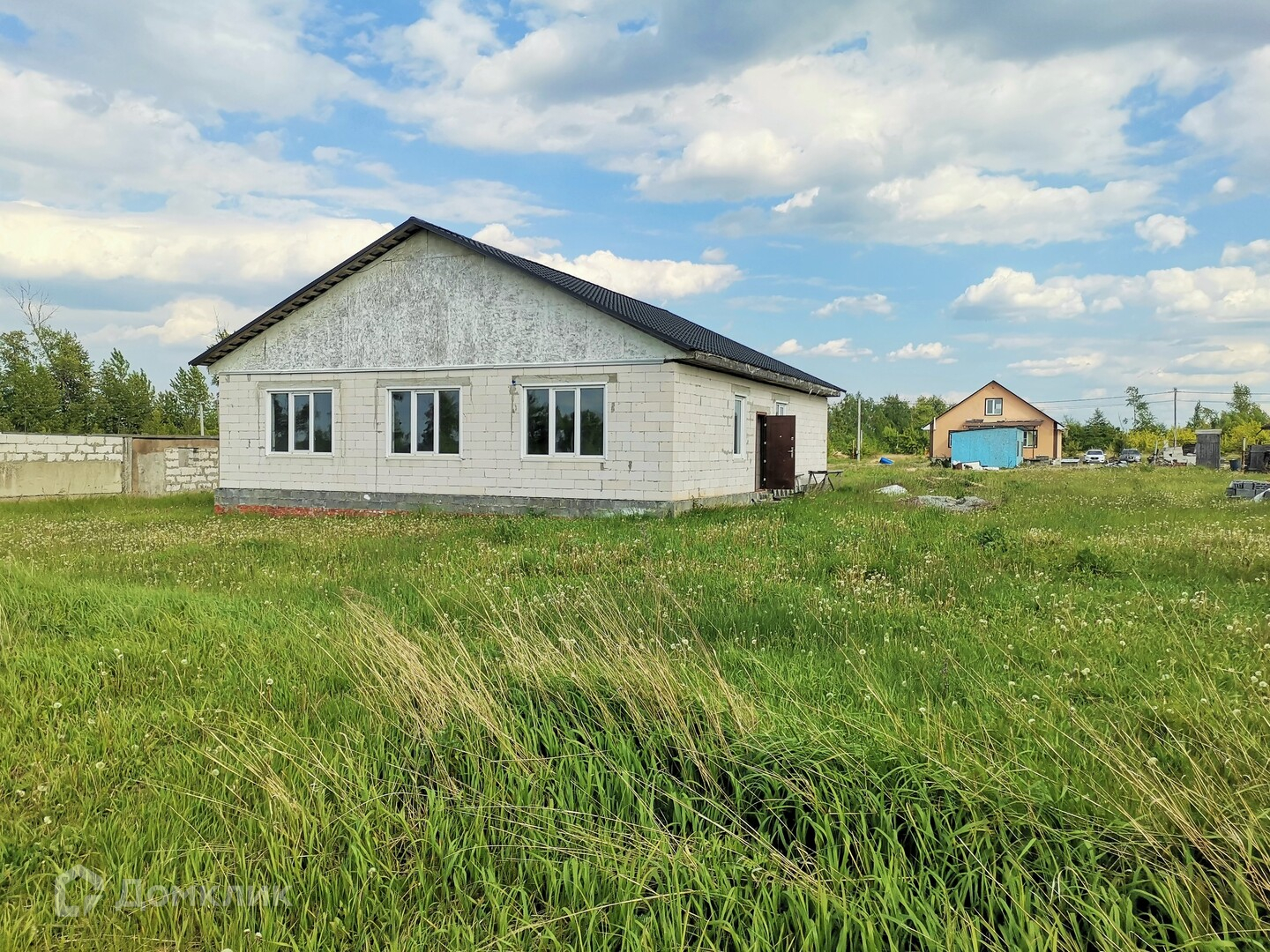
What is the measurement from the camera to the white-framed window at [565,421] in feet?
54.6

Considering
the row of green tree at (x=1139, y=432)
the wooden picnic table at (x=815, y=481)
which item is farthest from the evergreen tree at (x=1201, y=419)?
the wooden picnic table at (x=815, y=481)

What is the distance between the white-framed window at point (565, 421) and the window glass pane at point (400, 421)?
3.11m

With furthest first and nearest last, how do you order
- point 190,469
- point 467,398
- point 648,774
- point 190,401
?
1. point 190,401
2. point 190,469
3. point 467,398
4. point 648,774

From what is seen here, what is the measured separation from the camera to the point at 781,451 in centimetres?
2078

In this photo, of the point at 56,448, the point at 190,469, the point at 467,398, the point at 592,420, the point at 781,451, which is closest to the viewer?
the point at 592,420

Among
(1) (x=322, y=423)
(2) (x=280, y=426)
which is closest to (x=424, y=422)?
(1) (x=322, y=423)

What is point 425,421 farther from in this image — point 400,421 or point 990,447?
point 990,447

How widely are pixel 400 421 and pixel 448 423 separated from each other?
4.48 feet

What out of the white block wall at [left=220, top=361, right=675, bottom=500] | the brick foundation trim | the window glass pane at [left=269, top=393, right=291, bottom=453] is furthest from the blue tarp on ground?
the window glass pane at [left=269, top=393, right=291, bottom=453]

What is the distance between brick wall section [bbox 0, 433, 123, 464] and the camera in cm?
2078

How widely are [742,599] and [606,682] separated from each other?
3.16 metres

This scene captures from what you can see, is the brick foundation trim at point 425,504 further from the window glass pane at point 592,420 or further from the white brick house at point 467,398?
the window glass pane at point 592,420

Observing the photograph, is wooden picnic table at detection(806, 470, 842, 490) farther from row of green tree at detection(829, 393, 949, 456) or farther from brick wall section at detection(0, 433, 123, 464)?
row of green tree at detection(829, 393, 949, 456)

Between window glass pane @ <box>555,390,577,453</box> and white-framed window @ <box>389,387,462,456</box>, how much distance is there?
238 cm
